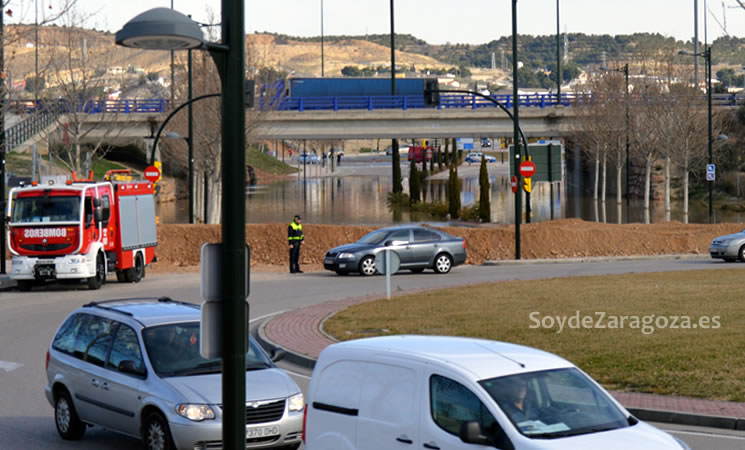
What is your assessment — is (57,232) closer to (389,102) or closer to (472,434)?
(472,434)

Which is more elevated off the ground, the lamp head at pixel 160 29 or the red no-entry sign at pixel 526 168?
the lamp head at pixel 160 29

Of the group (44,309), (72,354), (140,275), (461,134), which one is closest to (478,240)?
(140,275)

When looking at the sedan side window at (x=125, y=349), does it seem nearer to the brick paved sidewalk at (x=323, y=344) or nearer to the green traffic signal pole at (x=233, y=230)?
the green traffic signal pole at (x=233, y=230)

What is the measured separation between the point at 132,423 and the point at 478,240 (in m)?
29.0

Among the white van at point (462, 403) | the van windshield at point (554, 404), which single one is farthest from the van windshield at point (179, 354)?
the van windshield at point (554, 404)

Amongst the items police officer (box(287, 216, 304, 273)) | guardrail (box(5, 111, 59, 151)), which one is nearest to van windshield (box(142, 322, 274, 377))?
police officer (box(287, 216, 304, 273))

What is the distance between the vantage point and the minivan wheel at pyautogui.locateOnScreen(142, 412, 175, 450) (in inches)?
391

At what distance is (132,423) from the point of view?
34.3 feet

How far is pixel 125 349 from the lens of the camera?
36.0ft

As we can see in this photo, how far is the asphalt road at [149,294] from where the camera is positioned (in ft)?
Answer: 37.8

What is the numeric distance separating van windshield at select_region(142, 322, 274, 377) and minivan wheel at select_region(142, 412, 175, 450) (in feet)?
1.58

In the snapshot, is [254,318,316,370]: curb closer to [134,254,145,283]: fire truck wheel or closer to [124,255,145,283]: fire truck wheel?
[124,255,145,283]: fire truck wheel

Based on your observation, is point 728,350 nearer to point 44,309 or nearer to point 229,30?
point 229,30

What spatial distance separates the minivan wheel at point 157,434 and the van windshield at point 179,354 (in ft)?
1.58
